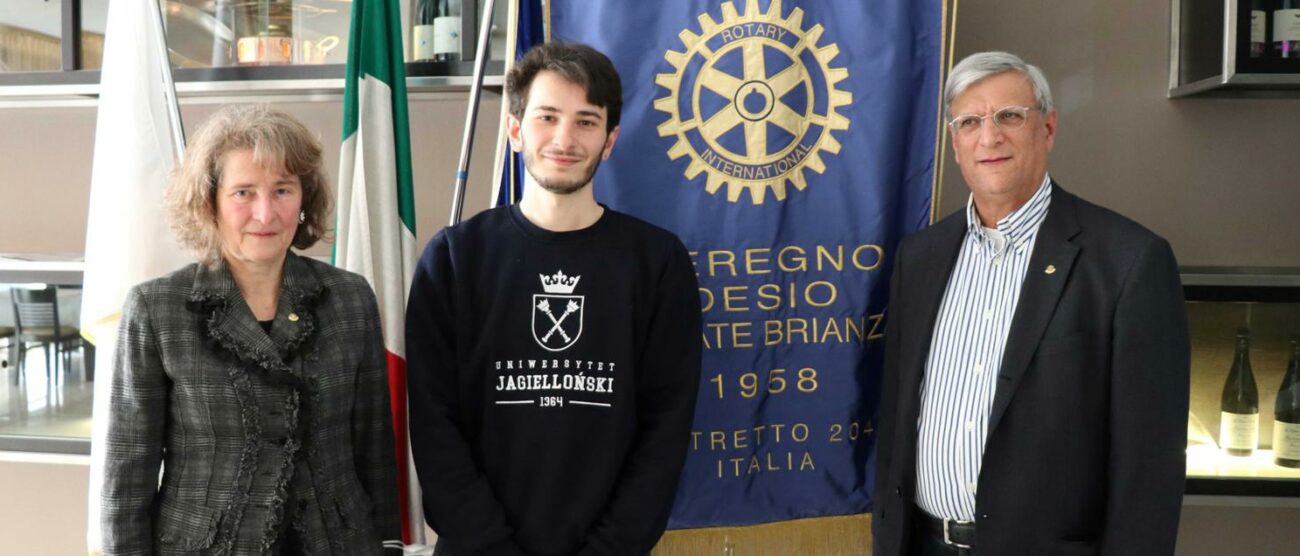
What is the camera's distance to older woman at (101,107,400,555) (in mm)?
1480

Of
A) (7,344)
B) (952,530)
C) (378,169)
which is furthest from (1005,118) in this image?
(7,344)

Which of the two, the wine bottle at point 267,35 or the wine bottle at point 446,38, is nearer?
the wine bottle at point 446,38

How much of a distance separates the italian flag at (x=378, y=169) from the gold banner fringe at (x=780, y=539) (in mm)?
568

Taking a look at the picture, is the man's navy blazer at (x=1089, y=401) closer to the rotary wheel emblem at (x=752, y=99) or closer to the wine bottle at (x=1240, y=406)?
the rotary wheel emblem at (x=752, y=99)

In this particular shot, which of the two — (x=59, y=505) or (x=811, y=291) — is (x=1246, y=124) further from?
(x=59, y=505)

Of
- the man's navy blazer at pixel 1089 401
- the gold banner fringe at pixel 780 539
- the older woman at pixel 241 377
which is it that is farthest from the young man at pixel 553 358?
the man's navy blazer at pixel 1089 401

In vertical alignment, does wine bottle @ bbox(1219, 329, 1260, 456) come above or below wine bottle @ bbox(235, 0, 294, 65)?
below

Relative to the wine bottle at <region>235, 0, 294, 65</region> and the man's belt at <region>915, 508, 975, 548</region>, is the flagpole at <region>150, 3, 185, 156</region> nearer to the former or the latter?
the wine bottle at <region>235, 0, 294, 65</region>

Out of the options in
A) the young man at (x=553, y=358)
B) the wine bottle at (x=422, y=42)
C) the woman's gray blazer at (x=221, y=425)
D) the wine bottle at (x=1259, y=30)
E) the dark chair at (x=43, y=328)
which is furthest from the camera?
the dark chair at (x=43, y=328)

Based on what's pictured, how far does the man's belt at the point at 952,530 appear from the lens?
1.70 m

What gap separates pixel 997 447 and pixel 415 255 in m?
1.23

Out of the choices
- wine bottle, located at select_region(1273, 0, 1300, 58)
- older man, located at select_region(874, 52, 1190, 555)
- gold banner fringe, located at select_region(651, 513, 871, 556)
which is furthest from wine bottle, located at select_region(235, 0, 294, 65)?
wine bottle, located at select_region(1273, 0, 1300, 58)

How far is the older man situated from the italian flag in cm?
104

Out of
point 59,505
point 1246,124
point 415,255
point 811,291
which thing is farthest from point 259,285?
point 1246,124
